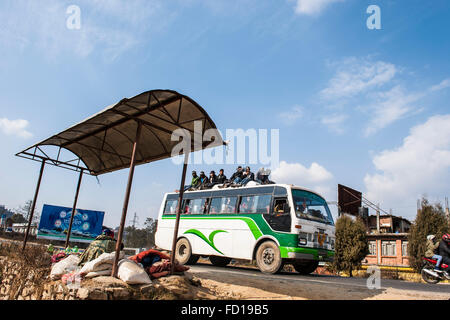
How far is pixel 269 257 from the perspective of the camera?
36.6 feet

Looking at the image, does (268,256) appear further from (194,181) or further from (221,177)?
(194,181)

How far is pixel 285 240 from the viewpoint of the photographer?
35.1ft

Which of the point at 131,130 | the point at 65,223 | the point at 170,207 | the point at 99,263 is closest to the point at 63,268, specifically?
the point at 99,263

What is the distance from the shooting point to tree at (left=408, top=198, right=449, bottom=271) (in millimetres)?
20469

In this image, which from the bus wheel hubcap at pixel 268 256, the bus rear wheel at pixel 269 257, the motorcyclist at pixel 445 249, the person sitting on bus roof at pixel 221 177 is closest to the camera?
the motorcyclist at pixel 445 249

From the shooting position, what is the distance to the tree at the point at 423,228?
2047cm

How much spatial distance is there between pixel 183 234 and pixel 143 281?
27.2ft

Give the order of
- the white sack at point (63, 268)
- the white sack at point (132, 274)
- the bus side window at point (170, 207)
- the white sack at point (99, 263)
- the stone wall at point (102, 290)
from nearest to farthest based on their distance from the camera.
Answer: the stone wall at point (102, 290) → the white sack at point (132, 274) → the white sack at point (99, 263) → the white sack at point (63, 268) → the bus side window at point (170, 207)

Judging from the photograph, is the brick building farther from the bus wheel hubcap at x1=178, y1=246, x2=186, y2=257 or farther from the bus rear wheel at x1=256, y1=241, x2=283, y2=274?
the bus rear wheel at x1=256, y1=241, x2=283, y2=274

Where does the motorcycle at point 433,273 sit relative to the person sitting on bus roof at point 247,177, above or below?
below

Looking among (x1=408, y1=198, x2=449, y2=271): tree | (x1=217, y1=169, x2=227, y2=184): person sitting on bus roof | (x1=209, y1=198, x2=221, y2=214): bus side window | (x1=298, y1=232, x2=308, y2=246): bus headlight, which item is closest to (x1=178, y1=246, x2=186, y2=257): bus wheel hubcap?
(x1=209, y1=198, x2=221, y2=214): bus side window

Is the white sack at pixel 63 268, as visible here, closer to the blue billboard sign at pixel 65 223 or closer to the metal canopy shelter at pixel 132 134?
the metal canopy shelter at pixel 132 134

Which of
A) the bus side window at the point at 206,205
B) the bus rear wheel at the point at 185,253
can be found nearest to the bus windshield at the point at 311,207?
the bus side window at the point at 206,205
